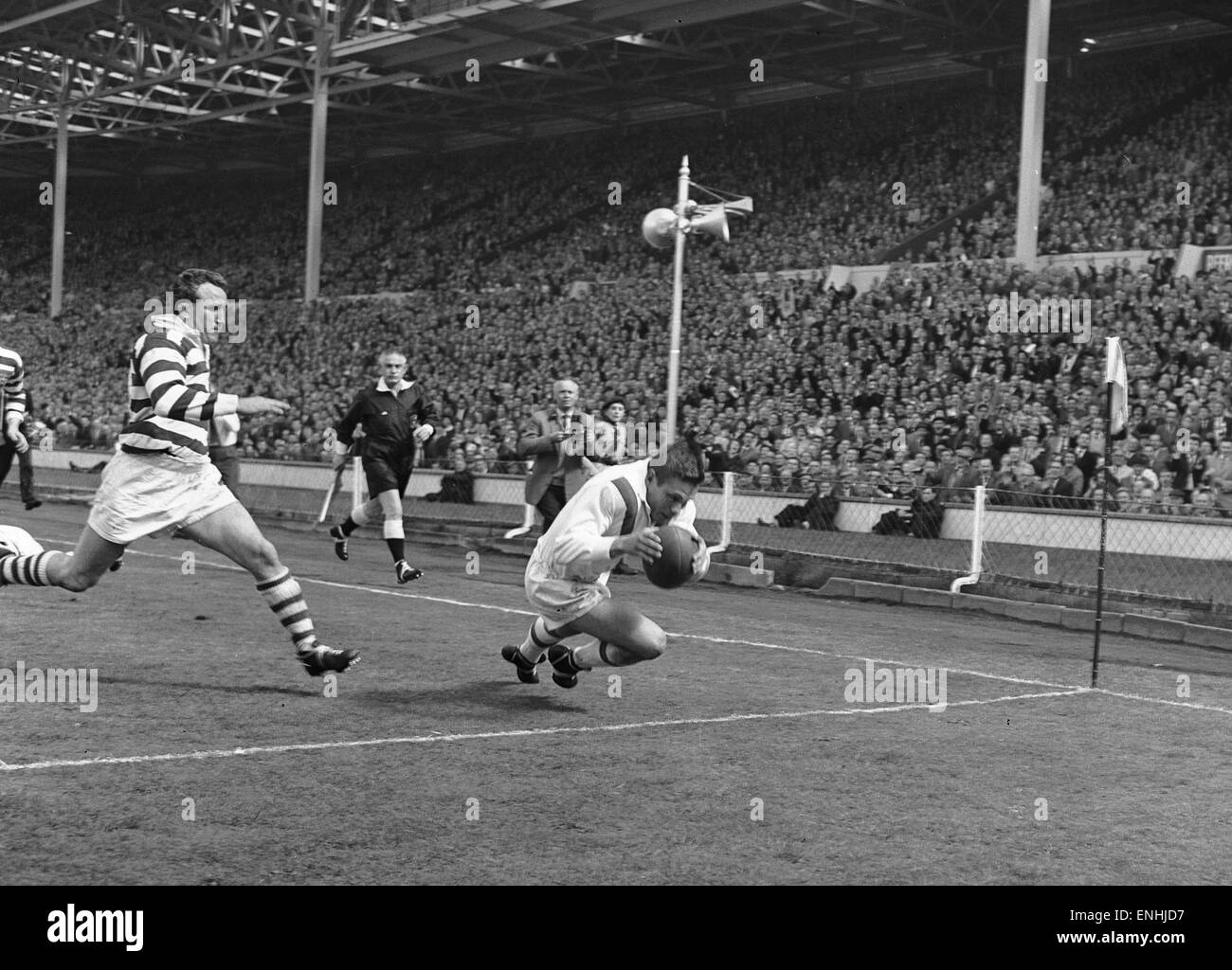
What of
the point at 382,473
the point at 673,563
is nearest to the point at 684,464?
the point at 673,563

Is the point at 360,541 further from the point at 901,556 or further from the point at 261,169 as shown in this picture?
the point at 261,169

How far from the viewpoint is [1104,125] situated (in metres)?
31.9

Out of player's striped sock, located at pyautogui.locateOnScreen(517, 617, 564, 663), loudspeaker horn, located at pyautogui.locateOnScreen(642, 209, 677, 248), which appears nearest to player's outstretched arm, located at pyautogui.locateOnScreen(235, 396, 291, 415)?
player's striped sock, located at pyautogui.locateOnScreen(517, 617, 564, 663)

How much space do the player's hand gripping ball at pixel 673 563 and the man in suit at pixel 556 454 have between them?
6.17 m

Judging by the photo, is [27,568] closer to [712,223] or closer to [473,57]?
[712,223]

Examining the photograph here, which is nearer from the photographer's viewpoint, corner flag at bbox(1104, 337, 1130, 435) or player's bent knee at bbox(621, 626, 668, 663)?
player's bent knee at bbox(621, 626, 668, 663)

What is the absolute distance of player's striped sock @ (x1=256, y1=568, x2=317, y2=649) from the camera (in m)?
7.84

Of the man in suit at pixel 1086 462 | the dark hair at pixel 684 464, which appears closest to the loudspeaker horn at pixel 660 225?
the man in suit at pixel 1086 462

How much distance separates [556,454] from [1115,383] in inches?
212

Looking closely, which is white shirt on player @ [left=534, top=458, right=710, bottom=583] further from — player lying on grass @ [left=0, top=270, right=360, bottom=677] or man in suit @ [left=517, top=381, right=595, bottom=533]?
man in suit @ [left=517, top=381, right=595, bottom=533]

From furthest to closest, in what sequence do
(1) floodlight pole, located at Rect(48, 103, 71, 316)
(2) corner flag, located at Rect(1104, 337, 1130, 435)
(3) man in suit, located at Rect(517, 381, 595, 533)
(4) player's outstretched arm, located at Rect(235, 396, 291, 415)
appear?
(1) floodlight pole, located at Rect(48, 103, 71, 316), (3) man in suit, located at Rect(517, 381, 595, 533), (2) corner flag, located at Rect(1104, 337, 1130, 435), (4) player's outstretched arm, located at Rect(235, 396, 291, 415)

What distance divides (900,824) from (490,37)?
32817 mm

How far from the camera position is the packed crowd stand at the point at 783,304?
1830cm

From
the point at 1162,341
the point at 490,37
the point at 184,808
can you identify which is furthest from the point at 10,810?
the point at 490,37
